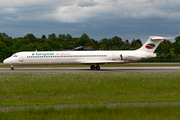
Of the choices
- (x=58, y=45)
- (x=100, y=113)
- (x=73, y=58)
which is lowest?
(x=100, y=113)

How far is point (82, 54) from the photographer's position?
3616 cm

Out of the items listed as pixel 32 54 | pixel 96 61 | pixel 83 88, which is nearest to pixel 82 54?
pixel 96 61

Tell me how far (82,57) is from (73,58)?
4.73ft

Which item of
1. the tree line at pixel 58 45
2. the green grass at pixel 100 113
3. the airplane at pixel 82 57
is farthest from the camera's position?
the tree line at pixel 58 45

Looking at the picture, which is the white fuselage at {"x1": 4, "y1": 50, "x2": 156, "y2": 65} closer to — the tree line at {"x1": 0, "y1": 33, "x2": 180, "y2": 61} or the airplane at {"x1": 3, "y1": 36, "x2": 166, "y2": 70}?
the airplane at {"x1": 3, "y1": 36, "x2": 166, "y2": 70}

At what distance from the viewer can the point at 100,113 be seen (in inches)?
368

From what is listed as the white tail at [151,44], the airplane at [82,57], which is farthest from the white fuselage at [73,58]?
the white tail at [151,44]

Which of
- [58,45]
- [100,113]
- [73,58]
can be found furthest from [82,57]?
[58,45]

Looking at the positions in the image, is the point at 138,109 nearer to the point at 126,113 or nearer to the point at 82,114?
the point at 126,113

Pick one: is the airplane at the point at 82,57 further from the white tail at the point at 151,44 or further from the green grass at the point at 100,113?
the green grass at the point at 100,113

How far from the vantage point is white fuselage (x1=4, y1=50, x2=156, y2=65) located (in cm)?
3550

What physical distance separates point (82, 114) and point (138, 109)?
8.09 feet

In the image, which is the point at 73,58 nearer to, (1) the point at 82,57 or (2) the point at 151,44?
(1) the point at 82,57

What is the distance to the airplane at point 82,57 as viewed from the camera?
35500mm
